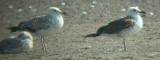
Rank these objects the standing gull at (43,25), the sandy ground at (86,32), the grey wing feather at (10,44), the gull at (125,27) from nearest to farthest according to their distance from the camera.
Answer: the sandy ground at (86,32), the gull at (125,27), the grey wing feather at (10,44), the standing gull at (43,25)

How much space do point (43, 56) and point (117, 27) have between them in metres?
2.43

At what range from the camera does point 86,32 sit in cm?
1889

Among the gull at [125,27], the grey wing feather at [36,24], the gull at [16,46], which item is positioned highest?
the grey wing feather at [36,24]

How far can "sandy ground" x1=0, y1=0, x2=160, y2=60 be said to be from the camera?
13648 mm

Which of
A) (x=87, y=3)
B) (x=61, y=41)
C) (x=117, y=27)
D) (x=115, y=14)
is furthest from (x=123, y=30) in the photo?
(x=87, y=3)

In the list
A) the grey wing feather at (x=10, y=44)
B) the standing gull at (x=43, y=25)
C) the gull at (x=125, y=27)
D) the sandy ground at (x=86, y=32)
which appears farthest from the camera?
the standing gull at (x=43, y=25)

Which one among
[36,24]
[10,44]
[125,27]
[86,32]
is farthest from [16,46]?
[86,32]

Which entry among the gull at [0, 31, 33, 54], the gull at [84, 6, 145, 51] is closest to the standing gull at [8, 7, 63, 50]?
the gull at [0, 31, 33, 54]

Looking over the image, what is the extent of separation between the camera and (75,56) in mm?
13398

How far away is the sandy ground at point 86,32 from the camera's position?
537 inches

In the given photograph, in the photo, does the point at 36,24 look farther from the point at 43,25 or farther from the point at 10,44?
the point at 10,44

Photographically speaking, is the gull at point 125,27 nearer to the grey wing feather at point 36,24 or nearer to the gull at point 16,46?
the grey wing feather at point 36,24

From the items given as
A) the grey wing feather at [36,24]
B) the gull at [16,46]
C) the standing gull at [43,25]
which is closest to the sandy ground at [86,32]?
the gull at [16,46]

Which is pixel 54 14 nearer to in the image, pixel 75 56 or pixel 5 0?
pixel 75 56
